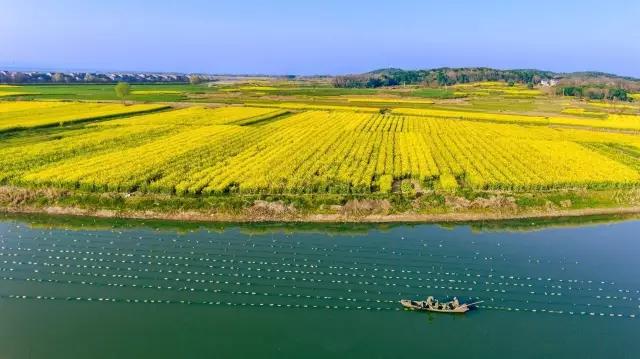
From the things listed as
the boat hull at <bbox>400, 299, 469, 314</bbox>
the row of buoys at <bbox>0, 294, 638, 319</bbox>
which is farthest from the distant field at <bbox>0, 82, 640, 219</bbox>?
the boat hull at <bbox>400, 299, 469, 314</bbox>

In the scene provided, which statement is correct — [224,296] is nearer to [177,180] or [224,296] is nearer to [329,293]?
[329,293]

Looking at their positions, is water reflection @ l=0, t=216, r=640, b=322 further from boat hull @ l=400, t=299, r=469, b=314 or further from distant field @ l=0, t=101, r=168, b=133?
distant field @ l=0, t=101, r=168, b=133

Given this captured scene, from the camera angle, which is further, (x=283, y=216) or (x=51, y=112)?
(x=51, y=112)

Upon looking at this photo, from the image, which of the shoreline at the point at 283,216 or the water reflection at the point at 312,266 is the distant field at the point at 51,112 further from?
the water reflection at the point at 312,266

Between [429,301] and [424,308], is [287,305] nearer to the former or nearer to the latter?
[424,308]

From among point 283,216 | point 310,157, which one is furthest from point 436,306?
point 310,157
